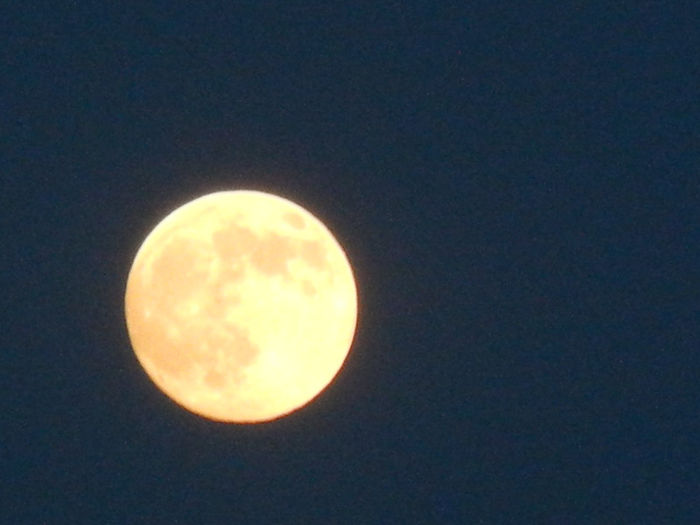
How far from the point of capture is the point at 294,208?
1906 cm

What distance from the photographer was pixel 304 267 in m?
18.6

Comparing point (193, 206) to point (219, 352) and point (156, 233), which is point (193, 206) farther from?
point (219, 352)

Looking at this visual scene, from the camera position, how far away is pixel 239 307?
59.5ft

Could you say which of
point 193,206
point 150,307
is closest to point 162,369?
point 150,307

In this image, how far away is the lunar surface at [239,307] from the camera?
1820cm

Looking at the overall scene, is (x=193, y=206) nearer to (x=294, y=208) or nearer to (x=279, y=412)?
(x=294, y=208)

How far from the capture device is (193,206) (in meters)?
18.9

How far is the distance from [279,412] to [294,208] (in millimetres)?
2425

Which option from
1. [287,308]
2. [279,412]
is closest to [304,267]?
[287,308]

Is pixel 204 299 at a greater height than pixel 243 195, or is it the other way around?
pixel 243 195

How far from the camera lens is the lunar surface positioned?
1820 cm

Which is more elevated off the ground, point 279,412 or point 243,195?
point 243,195

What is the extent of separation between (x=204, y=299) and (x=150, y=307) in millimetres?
756

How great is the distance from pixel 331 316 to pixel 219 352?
142 centimetres
